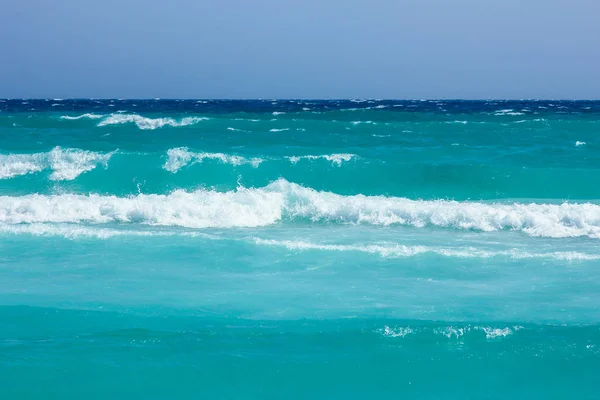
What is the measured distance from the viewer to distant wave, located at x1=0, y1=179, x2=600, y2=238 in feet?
A: 39.5

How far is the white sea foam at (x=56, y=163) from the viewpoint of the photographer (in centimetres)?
1869

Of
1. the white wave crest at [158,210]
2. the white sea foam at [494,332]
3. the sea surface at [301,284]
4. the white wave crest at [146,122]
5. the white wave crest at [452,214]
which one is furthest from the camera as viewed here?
the white wave crest at [146,122]

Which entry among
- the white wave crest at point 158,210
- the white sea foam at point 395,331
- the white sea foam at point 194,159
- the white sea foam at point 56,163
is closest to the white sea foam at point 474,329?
the white sea foam at point 395,331

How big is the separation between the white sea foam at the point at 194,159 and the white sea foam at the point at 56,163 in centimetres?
201

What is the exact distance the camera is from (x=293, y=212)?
1352 cm

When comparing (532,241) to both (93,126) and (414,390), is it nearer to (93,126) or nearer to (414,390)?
(414,390)

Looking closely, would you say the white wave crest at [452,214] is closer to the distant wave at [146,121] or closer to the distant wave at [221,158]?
the distant wave at [221,158]

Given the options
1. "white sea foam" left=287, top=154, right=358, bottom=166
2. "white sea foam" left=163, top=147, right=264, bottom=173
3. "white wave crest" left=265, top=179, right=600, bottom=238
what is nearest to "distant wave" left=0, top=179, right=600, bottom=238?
"white wave crest" left=265, top=179, right=600, bottom=238

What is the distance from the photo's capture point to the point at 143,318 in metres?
6.71

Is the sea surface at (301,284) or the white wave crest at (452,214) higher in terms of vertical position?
the white wave crest at (452,214)

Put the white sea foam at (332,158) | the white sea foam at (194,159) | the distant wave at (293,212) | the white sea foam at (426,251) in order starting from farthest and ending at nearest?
the white sea foam at (332,158)
the white sea foam at (194,159)
the distant wave at (293,212)
the white sea foam at (426,251)

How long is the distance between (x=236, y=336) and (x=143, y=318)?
45.5 inches

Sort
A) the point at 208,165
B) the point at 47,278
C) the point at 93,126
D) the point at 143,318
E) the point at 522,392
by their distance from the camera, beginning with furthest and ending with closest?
the point at 93,126
the point at 208,165
the point at 47,278
the point at 143,318
the point at 522,392

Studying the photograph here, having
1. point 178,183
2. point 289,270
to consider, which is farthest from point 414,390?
point 178,183
